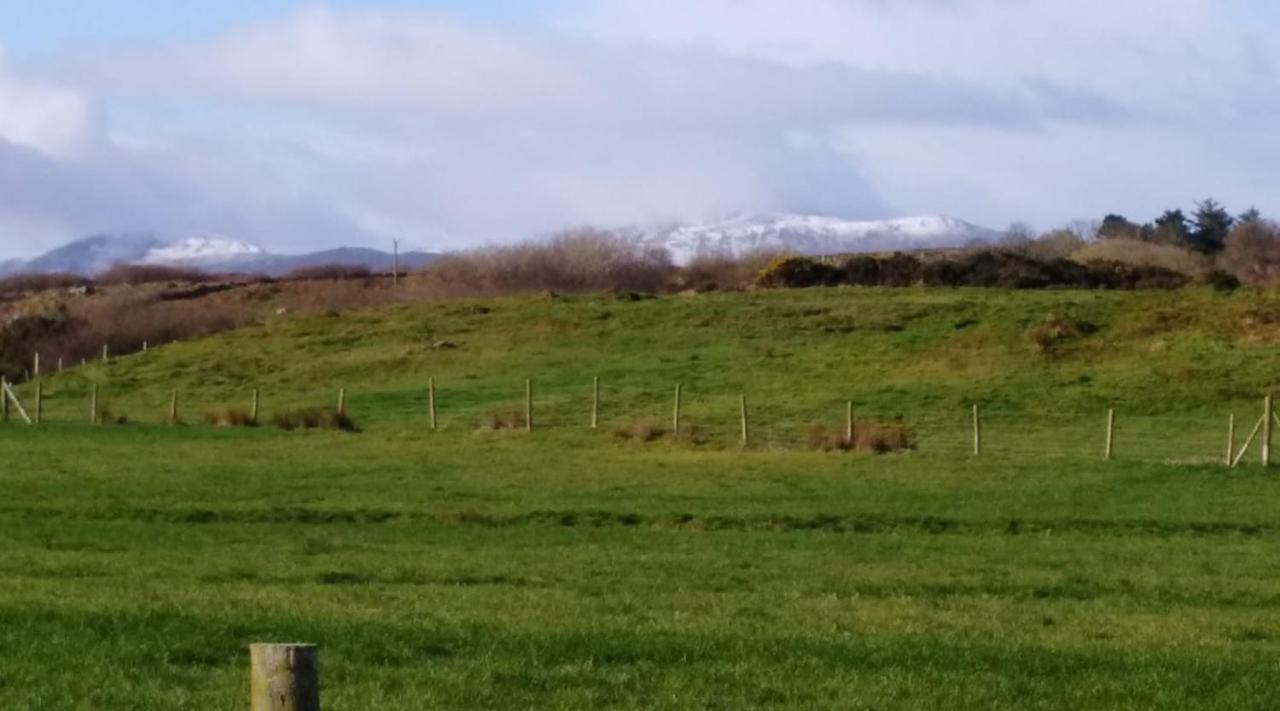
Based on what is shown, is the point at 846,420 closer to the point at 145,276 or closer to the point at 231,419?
the point at 231,419

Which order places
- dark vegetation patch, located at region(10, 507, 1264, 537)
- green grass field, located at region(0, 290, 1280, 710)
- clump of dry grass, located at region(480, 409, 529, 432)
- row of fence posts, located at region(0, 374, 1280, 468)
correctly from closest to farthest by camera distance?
green grass field, located at region(0, 290, 1280, 710) → dark vegetation patch, located at region(10, 507, 1264, 537) → row of fence posts, located at region(0, 374, 1280, 468) → clump of dry grass, located at region(480, 409, 529, 432)

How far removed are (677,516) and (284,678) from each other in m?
26.4

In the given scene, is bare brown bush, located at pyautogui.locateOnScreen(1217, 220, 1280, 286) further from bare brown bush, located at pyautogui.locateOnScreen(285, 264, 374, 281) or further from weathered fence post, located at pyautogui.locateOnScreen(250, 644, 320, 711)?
weathered fence post, located at pyautogui.locateOnScreen(250, 644, 320, 711)

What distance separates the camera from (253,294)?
10669 cm

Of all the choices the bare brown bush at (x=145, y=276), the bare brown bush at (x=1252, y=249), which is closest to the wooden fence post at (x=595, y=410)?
the bare brown bush at (x=1252, y=249)

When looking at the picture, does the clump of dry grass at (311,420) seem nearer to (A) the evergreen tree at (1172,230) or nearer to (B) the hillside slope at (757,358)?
(B) the hillside slope at (757,358)

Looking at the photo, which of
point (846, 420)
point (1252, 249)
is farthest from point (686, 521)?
point (1252, 249)

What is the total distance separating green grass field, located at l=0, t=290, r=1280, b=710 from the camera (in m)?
13.5

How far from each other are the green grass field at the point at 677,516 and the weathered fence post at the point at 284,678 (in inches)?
202

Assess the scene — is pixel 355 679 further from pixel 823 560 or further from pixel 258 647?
Answer: pixel 823 560

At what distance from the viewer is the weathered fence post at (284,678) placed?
690cm

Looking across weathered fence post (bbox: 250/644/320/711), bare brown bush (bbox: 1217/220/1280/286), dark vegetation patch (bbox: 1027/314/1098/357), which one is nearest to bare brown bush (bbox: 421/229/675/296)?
bare brown bush (bbox: 1217/220/1280/286)

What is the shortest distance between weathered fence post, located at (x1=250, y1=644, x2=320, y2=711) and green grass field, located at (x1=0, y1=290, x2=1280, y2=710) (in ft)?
16.8

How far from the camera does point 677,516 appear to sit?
1309 inches
